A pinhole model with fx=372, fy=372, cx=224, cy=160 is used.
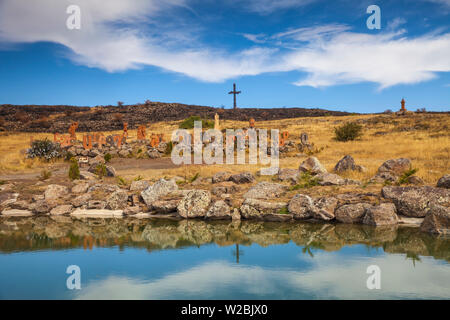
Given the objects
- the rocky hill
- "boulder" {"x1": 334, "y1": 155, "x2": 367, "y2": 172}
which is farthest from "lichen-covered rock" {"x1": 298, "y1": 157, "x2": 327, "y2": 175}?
the rocky hill

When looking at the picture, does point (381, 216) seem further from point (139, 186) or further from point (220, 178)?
point (139, 186)

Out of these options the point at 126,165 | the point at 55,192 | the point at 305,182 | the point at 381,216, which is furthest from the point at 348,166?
the point at 126,165

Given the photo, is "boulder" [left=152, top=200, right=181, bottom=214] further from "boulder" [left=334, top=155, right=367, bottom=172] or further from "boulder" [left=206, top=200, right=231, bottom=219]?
"boulder" [left=334, top=155, right=367, bottom=172]

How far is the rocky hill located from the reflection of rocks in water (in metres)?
49.9

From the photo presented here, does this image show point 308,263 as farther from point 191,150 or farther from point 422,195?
point 191,150

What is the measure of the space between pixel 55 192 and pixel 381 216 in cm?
1137

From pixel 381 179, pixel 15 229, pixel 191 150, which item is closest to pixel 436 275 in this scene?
pixel 381 179

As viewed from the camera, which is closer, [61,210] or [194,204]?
[194,204]

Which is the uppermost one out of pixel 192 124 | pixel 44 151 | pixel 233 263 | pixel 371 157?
pixel 192 124

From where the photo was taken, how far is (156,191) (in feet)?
42.7

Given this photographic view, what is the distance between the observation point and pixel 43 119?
60.8 m

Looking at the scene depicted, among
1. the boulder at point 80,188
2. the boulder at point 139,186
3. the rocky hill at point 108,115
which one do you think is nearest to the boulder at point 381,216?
the boulder at point 139,186

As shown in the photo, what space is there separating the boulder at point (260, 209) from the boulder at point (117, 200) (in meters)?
4.31
